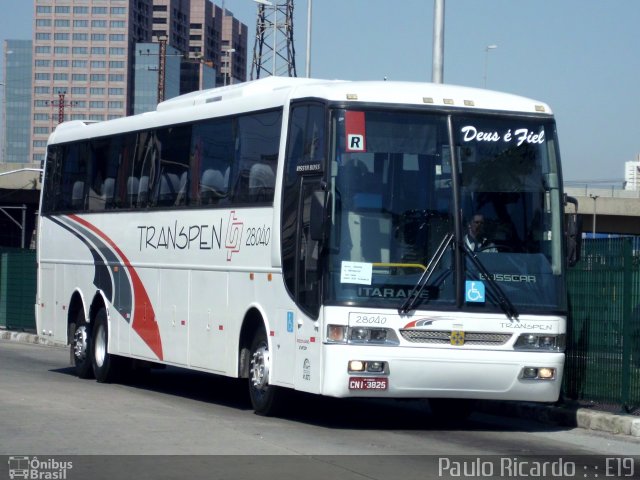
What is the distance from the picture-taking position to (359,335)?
12023 millimetres

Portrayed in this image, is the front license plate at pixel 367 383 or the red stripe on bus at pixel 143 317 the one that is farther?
the red stripe on bus at pixel 143 317

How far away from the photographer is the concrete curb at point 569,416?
12.8 m

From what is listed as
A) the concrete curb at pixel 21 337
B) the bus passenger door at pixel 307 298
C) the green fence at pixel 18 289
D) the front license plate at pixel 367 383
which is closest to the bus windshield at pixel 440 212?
the bus passenger door at pixel 307 298

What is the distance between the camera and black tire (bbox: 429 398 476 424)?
14.3 metres

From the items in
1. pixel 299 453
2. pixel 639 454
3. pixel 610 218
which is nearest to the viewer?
pixel 299 453

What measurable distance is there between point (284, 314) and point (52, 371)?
882 cm

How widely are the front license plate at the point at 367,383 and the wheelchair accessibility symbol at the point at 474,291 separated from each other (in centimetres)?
123

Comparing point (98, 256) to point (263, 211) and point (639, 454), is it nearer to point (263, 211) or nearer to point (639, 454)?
point (263, 211)

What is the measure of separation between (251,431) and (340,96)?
3641 millimetres

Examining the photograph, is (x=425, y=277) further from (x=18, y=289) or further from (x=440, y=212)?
(x=18, y=289)

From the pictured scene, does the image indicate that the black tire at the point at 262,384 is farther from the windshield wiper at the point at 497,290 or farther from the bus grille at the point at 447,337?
the windshield wiper at the point at 497,290

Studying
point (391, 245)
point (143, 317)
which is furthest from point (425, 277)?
point (143, 317)

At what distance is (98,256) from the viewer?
18.8m

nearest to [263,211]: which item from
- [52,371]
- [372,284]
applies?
[372,284]
